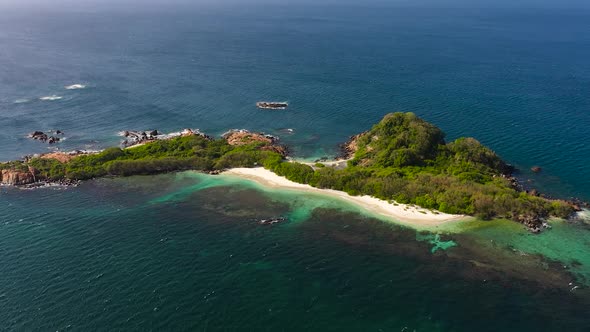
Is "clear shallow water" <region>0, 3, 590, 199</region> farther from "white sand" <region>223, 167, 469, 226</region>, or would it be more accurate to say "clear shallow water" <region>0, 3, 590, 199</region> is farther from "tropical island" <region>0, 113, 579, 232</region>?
"white sand" <region>223, 167, 469, 226</region>

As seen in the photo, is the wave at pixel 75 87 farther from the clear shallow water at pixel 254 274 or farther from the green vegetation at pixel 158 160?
the clear shallow water at pixel 254 274

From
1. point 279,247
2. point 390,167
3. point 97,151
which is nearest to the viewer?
point 279,247

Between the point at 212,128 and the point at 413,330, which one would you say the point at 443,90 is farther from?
the point at 413,330

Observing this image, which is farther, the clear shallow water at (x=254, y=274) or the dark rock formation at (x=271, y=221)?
the dark rock formation at (x=271, y=221)

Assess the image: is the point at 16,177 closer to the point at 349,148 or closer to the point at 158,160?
the point at 158,160

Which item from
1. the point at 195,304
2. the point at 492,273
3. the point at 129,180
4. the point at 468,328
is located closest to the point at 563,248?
the point at 492,273

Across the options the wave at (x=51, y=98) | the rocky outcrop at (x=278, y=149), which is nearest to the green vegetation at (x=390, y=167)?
the rocky outcrop at (x=278, y=149)

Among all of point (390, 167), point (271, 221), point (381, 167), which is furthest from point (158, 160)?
point (390, 167)
